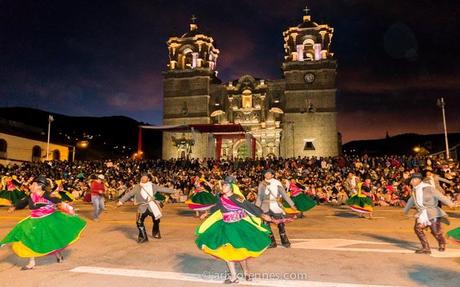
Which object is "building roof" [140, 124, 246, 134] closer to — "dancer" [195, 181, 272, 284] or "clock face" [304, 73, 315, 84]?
"clock face" [304, 73, 315, 84]

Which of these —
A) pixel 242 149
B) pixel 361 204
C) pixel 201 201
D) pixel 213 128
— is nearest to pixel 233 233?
pixel 201 201

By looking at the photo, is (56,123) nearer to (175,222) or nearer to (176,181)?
(176,181)

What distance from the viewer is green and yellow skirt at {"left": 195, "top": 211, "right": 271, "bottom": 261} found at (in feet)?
16.8

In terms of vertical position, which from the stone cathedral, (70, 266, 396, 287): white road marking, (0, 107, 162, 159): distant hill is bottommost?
(70, 266, 396, 287): white road marking

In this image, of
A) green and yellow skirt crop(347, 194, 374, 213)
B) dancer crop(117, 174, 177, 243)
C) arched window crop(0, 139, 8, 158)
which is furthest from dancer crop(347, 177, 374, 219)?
arched window crop(0, 139, 8, 158)

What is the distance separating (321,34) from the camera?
4094cm

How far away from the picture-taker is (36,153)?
41844 millimetres

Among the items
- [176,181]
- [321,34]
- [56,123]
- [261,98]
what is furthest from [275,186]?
[56,123]

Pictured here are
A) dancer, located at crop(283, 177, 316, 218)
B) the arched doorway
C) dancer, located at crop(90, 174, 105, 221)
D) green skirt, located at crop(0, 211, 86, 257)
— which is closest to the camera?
green skirt, located at crop(0, 211, 86, 257)

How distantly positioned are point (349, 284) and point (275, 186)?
9.66 ft

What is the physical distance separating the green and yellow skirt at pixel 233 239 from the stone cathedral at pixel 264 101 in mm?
32129

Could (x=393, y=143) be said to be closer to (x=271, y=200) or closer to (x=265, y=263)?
(x=271, y=200)

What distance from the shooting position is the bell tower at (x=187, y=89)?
41.5 m

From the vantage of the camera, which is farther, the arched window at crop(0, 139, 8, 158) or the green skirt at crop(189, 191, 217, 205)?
the arched window at crop(0, 139, 8, 158)
